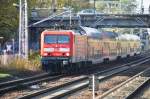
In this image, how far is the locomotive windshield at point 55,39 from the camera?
Result: 1378 inches

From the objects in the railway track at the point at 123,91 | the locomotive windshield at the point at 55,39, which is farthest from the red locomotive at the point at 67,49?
the railway track at the point at 123,91

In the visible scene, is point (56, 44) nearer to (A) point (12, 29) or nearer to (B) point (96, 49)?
(B) point (96, 49)

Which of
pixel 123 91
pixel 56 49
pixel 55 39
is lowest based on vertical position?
pixel 123 91

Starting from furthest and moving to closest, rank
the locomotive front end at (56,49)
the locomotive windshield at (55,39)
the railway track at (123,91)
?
the locomotive windshield at (55,39) < the locomotive front end at (56,49) < the railway track at (123,91)

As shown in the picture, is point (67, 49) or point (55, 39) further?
point (55, 39)

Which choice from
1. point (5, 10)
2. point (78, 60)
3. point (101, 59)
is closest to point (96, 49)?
point (101, 59)

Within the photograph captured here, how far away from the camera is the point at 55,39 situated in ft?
116

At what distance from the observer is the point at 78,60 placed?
36.9m

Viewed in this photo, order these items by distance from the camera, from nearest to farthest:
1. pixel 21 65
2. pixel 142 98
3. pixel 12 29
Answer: pixel 142 98 → pixel 21 65 → pixel 12 29

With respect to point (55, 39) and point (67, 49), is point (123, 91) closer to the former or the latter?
point (67, 49)

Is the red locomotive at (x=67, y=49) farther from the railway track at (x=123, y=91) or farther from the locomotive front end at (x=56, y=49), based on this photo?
the railway track at (x=123, y=91)

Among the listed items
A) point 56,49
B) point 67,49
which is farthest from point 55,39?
point 67,49

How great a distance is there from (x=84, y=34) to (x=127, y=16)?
3620 cm

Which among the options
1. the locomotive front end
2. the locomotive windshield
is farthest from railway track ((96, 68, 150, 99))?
the locomotive windshield
